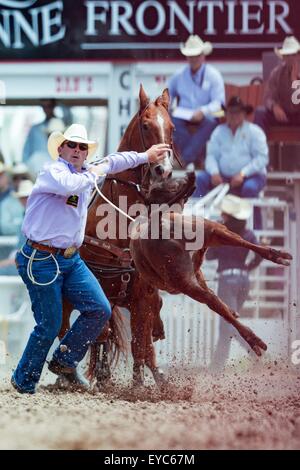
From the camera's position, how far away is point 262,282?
8281mm

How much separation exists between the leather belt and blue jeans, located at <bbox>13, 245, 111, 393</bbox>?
0.03m

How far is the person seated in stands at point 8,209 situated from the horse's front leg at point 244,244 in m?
3.35

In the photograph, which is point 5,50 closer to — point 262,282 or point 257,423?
point 262,282

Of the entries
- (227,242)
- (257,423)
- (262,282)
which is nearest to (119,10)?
(262,282)

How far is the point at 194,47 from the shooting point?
25.3 feet

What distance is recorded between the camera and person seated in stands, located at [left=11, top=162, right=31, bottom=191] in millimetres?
8273

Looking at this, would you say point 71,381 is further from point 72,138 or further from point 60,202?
point 72,138

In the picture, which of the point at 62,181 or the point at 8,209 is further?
the point at 8,209

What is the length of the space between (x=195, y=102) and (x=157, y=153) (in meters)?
2.61

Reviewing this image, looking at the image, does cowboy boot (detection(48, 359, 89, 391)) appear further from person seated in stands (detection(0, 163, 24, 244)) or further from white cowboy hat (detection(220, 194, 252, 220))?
person seated in stands (detection(0, 163, 24, 244))

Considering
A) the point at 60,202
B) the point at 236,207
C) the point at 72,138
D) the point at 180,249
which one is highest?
the point at 72,138

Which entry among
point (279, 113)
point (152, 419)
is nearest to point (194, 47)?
point (279, 113)

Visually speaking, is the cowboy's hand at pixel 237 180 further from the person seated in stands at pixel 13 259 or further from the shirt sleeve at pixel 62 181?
the shirt sleeve at pixel 62 181

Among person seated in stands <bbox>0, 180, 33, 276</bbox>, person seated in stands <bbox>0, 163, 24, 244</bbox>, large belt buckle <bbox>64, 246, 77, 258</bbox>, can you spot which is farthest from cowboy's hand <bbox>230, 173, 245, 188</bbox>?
large belt buckle <bbox>64, 246, 77, 258</bbox>
